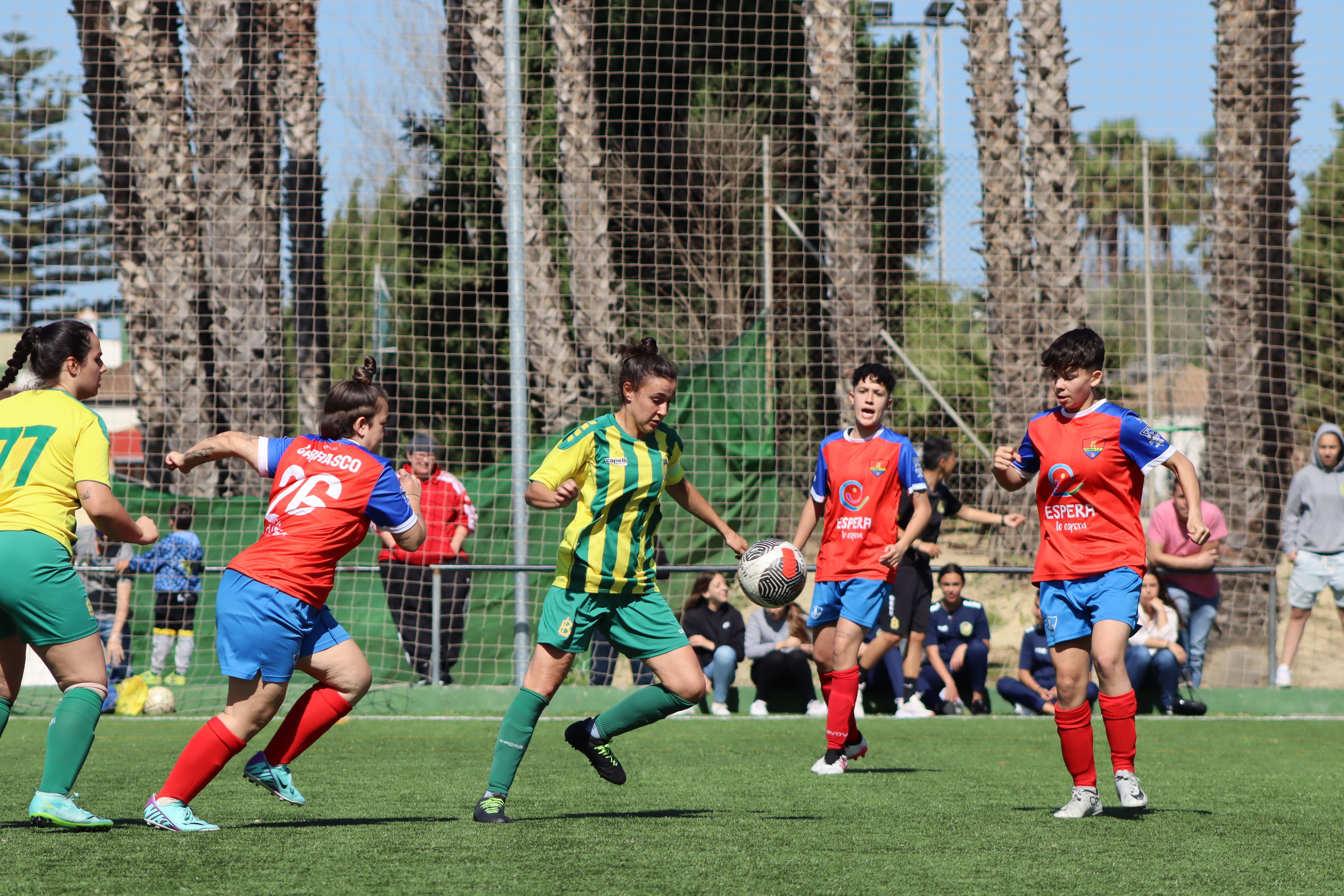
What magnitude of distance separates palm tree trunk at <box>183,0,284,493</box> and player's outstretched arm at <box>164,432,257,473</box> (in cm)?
833

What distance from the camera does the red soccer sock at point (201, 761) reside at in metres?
4.57

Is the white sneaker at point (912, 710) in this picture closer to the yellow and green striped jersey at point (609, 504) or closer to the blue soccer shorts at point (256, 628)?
the yellow and green striped jersey at point (609, 504)

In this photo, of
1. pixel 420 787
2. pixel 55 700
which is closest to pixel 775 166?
pixel 55 700

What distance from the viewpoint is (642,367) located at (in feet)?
17.1

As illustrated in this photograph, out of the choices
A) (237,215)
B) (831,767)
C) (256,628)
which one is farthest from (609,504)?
(237,215)

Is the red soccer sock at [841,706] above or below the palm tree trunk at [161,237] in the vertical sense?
below

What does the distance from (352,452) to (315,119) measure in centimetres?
1072

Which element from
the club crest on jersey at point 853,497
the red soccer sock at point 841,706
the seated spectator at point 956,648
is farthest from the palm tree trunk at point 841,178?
the red soccer sock at point 841,706

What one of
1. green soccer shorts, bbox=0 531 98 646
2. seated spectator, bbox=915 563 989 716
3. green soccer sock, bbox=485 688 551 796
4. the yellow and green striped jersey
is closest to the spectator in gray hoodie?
seated spectator, bbox=915 563 989 716

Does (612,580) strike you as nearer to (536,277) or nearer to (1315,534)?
(1315,534)

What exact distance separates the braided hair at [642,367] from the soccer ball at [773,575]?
3.52 ft

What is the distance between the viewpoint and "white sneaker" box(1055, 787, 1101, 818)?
203 inches

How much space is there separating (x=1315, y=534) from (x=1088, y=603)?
6500 mm

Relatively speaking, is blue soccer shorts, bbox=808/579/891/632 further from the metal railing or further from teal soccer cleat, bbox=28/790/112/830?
teal soccer cleat, bbox=28/790/112/830
